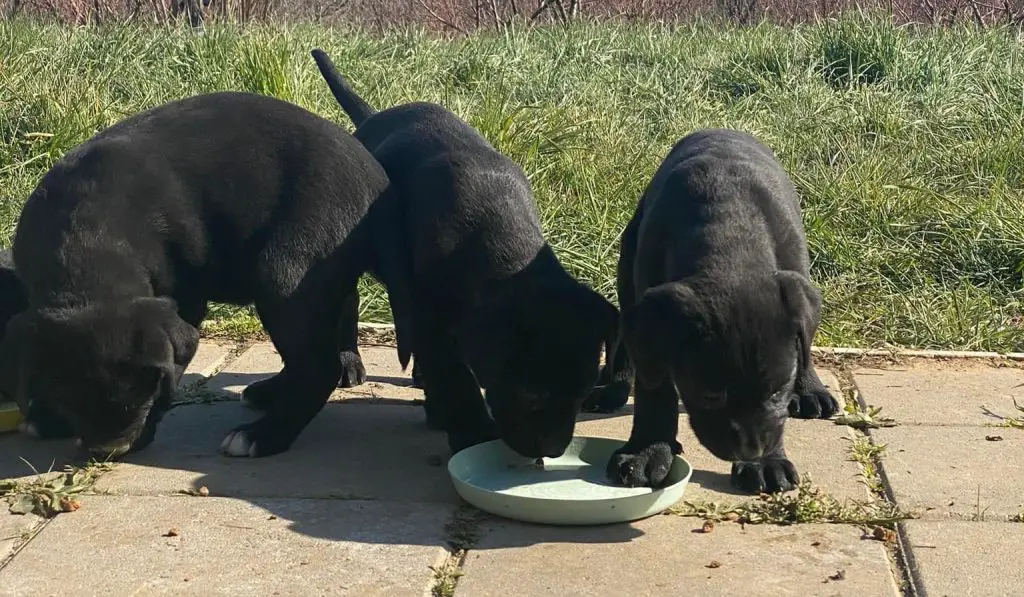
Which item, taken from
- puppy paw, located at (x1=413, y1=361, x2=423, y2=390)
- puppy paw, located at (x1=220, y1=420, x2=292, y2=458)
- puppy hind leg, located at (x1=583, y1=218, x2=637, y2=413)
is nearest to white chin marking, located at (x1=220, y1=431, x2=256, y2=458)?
puppy paw, located at (x1=220, y1=420, x2=292, y2=458)

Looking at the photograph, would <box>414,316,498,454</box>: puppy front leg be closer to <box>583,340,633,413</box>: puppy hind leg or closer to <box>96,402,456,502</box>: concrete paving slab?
<box>96,402,456,502</box>: concrete paving slab

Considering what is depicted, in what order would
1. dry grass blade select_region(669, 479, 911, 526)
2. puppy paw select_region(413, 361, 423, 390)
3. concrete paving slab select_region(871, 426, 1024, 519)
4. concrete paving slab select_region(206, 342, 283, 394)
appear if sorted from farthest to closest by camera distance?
concrete paving slab select_region(206, 342, 283, 394) → puppy paw select_region(413, 361, 423, 390) → concrete paving slab select_region(871, 426, 1024, 519) → dry grass blade select_region(669, 479, 911, 526)

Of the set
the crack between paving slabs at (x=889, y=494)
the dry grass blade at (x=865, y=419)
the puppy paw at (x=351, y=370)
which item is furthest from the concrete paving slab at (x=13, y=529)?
the dry grass blade at (x=865, y=419)

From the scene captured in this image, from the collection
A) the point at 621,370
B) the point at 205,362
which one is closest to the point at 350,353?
the point at 205,362

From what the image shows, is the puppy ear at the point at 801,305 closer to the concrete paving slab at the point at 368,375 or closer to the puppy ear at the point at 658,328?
the puppy ear at the point at 658,328

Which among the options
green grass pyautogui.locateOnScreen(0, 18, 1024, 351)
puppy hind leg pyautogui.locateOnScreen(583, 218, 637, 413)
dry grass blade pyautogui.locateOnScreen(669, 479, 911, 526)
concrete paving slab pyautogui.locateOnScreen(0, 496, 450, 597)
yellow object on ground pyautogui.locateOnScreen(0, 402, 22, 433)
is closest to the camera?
concrete paving slab pyautogui.locateOnScreen(0, 496, 450, 597)

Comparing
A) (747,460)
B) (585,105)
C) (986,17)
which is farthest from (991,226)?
(986,17)

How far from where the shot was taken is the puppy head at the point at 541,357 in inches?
149

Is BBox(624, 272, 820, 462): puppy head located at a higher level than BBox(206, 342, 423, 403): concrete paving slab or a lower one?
higher

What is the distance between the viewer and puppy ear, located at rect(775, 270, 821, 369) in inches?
137

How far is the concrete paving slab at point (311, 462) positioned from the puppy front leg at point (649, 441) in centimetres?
53

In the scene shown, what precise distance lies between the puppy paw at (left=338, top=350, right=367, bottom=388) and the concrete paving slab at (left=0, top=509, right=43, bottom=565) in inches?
64.8

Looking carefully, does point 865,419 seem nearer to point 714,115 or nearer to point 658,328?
point 658,328

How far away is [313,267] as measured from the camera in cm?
416
